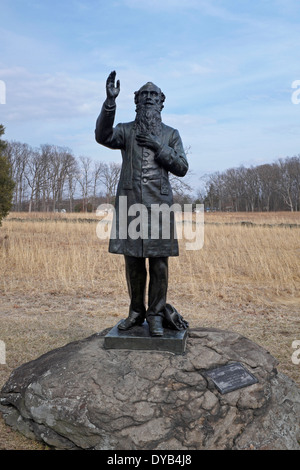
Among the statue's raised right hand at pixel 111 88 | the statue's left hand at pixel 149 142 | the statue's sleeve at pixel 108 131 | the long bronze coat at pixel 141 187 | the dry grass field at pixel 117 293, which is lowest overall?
the dry grass field at pixel 117 293

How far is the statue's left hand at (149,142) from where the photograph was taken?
3.41 meters

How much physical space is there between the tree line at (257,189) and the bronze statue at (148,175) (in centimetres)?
5194

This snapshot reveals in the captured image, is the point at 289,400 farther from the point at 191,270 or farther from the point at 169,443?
the point at 191,270

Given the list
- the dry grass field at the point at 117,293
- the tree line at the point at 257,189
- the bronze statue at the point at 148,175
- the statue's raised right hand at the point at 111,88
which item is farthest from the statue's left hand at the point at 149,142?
the tree line at the point at 257,189

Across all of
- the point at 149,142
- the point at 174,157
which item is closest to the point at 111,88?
the point at 149,142

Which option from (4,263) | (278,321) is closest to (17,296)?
(4,263)

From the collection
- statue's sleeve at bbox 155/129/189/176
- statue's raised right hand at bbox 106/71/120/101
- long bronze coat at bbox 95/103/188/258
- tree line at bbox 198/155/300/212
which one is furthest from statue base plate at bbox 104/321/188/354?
tree line at bbox 198/155/300/212

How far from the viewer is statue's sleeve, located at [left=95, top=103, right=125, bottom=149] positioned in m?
3.31

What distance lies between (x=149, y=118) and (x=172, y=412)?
7.73 ft

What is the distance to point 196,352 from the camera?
11.2 feet

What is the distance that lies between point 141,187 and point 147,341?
131 cm

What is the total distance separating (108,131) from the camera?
3455 mm

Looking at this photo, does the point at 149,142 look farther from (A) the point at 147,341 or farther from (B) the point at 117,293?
(B) the point at 117,293

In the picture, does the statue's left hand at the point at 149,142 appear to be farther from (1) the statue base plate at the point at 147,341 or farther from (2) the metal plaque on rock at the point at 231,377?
(2) the metal plaque on rock at the point at 231,377
